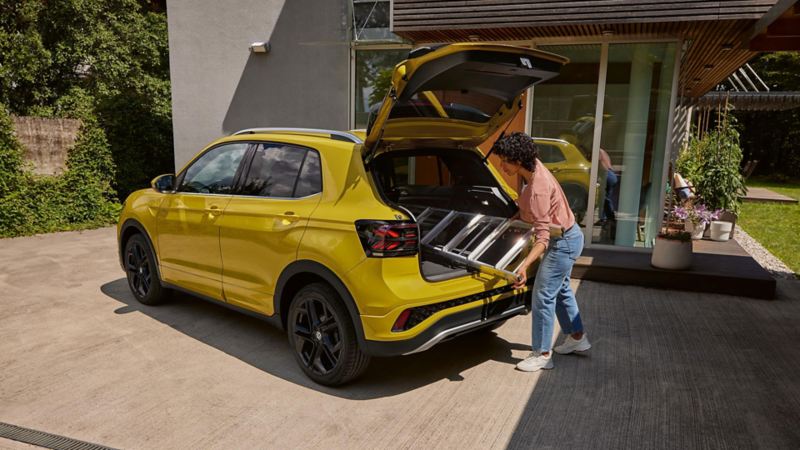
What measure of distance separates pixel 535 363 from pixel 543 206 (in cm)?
120

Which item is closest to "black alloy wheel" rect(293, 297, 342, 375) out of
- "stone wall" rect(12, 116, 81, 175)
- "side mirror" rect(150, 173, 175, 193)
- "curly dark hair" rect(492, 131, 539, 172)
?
"curly dark hair" rect(492, 131, 539, 172)

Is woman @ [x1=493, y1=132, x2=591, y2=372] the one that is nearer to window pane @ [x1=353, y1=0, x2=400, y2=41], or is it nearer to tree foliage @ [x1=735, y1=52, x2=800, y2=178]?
window pane @ [x1=353, y1=0, x2=400, y2=41]

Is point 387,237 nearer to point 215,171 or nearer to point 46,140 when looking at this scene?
point 215,171

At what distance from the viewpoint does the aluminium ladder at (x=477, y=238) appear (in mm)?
3975

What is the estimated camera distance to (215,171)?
4824 mm

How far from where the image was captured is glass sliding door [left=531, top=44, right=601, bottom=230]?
296 inches

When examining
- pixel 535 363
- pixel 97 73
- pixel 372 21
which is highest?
pixel 372 21

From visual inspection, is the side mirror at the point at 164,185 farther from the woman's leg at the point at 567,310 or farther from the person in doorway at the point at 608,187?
the person in doorway at the point at 608,187

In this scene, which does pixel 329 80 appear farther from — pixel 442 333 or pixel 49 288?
pixel 442 333

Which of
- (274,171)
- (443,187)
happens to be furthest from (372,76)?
(274,171)

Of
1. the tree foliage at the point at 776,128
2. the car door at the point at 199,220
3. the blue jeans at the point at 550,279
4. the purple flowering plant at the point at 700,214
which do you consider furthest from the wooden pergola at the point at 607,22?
the tree foliage at the point at 776,128

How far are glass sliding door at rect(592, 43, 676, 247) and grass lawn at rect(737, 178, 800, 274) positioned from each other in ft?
7.04

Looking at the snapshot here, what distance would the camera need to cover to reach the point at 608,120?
24.5 feet

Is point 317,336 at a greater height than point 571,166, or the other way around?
point 571,166
